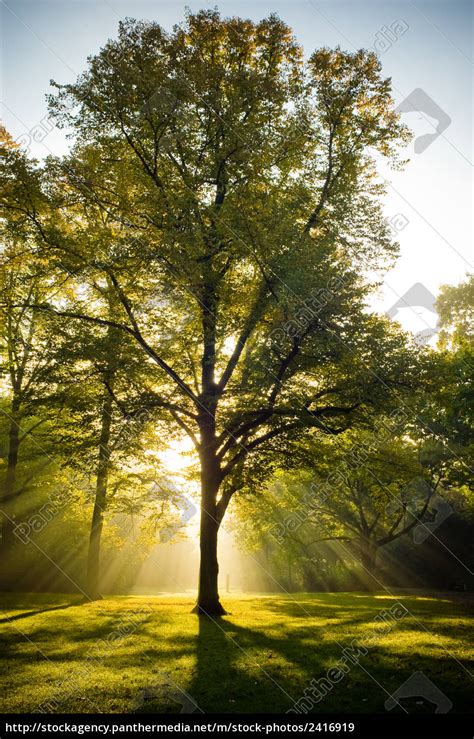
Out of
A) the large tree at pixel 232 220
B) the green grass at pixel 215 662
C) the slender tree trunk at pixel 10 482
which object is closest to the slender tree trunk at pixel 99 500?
the large tree at pixel 232 220

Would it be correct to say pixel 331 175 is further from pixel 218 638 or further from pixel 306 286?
pixel 218 638

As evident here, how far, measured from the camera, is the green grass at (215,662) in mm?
6496

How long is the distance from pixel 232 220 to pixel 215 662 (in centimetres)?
1067

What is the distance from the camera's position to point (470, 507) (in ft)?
91.7

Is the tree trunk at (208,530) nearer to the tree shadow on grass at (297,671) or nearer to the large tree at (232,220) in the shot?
the large tree at (232,220)

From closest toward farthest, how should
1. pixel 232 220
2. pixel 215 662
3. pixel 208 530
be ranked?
pixel 215 662 → pixel 232 220 → pixel 208 530

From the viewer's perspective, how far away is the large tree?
42.7 ft

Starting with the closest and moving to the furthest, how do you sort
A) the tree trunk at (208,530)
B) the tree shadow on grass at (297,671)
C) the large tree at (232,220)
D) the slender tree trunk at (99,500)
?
the tree shadow on grass at (297,671)
the large tree at (232,220)
the slender tree trunk at (99,500)
the tree trunk at (208,530)

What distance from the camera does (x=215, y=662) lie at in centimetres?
855

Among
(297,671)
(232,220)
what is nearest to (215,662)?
(297,671)

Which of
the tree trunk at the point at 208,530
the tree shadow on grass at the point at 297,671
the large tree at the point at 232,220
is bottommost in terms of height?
the tree shadow on grass at the point at 297,671

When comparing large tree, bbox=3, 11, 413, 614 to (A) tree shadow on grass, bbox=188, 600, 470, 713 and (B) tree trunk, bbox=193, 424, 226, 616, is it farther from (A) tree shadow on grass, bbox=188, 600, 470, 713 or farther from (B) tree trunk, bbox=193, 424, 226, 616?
(A) tree shadow on grass, bbox=188, 600, 470, 713

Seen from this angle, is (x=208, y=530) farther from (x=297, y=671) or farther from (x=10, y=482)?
(x=10, y=482)

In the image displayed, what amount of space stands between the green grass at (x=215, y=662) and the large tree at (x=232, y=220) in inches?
188
